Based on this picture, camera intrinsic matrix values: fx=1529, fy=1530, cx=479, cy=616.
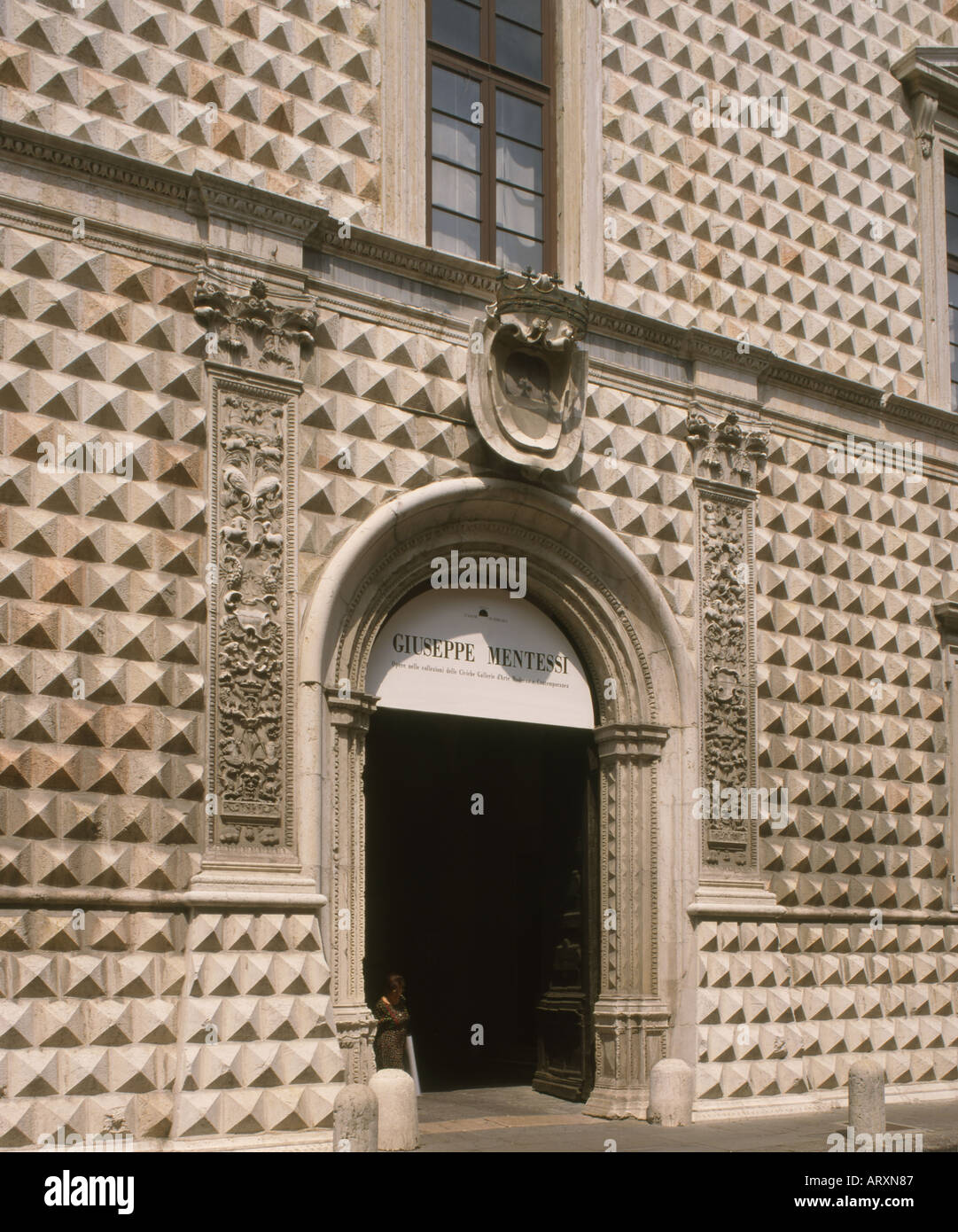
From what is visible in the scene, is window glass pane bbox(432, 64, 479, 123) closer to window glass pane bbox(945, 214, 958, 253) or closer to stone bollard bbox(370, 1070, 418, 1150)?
window glass pane bbox(945, 214, 958, 253)

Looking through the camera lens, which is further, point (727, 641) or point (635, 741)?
point (727, 641)

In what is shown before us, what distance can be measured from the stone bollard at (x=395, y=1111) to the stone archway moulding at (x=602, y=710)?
81 cm

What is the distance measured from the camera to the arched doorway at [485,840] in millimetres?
13320

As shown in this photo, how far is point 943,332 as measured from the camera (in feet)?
57.0

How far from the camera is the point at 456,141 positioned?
14.0 m

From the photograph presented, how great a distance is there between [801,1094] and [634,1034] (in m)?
1.88

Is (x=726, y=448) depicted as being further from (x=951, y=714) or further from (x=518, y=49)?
(x=518, y=49)

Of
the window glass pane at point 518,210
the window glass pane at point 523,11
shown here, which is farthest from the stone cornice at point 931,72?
the window glass pane at point 518,210

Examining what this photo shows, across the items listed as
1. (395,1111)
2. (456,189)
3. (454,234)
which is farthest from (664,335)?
(395,1111)

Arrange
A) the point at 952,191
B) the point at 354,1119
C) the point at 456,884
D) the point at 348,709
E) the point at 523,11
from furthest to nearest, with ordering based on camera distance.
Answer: the point at 952,191 < the point at 456,884 < the point at 523,11 < the point at 348,709 < the point at 354,1119

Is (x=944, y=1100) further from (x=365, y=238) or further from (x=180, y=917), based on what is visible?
(x=365, y=238)

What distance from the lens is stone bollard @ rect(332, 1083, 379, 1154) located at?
30.8ft

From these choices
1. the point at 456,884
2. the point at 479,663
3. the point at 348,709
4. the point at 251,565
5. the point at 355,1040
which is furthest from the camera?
the point at 456,884

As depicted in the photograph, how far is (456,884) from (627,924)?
464 cm
